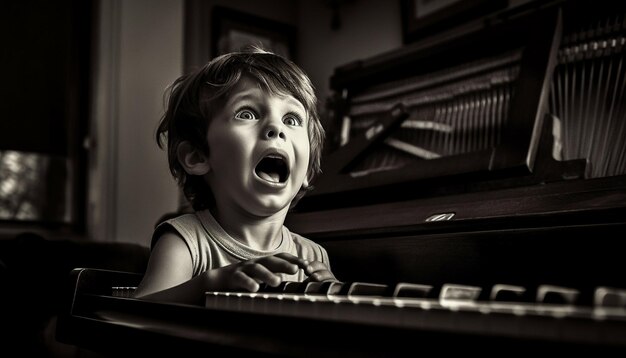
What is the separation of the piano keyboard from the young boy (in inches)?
13.2

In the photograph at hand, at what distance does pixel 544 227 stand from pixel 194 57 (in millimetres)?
2948

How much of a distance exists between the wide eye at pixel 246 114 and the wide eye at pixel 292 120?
5 centimetres

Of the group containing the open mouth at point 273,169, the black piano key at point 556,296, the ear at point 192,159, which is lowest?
the black piano key at point 556,296

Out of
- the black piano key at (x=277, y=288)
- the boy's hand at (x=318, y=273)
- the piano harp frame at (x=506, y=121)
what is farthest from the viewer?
the piano harp frame at (x=506, y=121)

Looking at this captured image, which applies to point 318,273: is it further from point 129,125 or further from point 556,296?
point 129,125

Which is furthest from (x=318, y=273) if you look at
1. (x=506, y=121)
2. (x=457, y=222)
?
(x=506, y=121)

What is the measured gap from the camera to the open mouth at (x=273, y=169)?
3.24 ft

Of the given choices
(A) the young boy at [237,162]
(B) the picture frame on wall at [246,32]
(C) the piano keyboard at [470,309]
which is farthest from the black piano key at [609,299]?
(B) the picture frame on wall at [246,32]

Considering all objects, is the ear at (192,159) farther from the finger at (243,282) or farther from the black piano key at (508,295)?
the black piano key at (508,295)

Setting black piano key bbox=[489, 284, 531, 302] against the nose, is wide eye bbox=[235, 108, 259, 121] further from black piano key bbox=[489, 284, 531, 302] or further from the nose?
black piano key bbox=[489, 284, 531, 302]

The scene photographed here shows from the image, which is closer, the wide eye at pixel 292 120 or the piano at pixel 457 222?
the piano at pixel 457 222

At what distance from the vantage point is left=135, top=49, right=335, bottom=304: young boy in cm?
97

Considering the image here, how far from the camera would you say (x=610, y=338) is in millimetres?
373

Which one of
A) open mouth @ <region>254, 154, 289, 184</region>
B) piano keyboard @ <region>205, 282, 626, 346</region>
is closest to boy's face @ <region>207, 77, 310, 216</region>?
open mouth @ <region>254, 154, 289, 184</region>
